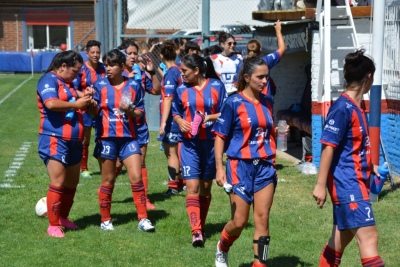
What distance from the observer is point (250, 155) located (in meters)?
6.77

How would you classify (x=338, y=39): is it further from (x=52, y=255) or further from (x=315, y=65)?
(x=52, y=255)

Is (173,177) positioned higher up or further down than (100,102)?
further down

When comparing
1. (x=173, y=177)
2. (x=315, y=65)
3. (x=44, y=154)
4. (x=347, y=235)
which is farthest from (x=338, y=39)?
(x=347, y=235)

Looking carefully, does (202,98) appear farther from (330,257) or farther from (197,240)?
(330,257)

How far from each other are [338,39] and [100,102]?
4.87 m

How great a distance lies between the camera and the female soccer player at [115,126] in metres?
8.51

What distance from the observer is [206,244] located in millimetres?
8109

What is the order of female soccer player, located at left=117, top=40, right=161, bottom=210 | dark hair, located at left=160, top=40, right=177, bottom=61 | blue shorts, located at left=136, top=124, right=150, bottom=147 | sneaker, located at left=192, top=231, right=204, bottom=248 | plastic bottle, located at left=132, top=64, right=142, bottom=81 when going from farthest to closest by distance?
dark hair, located at left=160, top=40, right=177, bottom=61, blue shorts, located at left=136, top=124, right=150, bottom=147, female soccer player, located at left=117, top=40, right=161, bottom=210, plastic bottle, located at left=132, top=64, right=142, bottom=81, sneaker, located at left=192, top=231, right=204, bottom=248

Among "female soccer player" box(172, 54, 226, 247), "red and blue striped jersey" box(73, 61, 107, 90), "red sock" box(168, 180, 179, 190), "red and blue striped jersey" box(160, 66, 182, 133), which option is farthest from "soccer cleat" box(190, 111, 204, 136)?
"red and blue striped jersey" box(73, 61, 107, 90)

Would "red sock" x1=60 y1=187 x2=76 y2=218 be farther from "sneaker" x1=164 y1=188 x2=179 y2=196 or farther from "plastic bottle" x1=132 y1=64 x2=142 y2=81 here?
"sneaker" x1=164 y1=188 x2=179 y2=196

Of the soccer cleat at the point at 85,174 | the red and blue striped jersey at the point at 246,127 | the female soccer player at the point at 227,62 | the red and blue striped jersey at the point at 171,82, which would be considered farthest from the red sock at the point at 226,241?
the soccer cleat at the point at 85,174

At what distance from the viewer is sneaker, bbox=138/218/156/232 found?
8.59 metres

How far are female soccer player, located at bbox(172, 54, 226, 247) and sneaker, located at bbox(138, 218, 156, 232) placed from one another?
1.94 ft

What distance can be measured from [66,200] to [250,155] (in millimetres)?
2791
